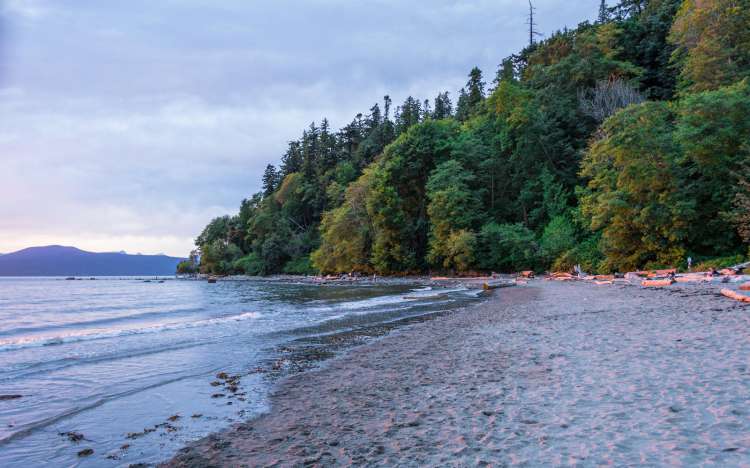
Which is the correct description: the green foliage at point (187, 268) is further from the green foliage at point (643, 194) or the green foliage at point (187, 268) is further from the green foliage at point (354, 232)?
the green foliage at point (643, 194)

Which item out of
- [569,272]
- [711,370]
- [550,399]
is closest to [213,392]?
[550,399]

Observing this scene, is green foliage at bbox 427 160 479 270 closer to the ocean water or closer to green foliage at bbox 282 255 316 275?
the ocean water

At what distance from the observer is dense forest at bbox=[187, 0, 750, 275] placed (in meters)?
23.6

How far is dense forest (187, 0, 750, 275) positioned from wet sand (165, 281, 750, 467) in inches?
735

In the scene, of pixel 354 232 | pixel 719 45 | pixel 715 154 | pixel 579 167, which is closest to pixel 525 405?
pixel 715 154

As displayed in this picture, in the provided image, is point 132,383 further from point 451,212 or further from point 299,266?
point 299,266

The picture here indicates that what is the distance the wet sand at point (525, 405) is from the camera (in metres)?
3.39

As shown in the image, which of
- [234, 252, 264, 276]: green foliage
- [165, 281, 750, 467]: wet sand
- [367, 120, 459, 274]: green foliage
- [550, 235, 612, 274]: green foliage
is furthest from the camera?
[234, 252, 264, 276]: green foliage

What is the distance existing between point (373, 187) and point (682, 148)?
107 feet

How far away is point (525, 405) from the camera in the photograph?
4539mm

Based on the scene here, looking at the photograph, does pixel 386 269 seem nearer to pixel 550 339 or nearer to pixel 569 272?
pixel 569 272

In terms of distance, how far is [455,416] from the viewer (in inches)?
175

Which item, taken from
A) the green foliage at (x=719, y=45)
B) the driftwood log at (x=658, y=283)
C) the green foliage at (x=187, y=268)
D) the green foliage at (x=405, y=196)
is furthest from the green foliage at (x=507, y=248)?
the green foliage at (x=187, y=268)

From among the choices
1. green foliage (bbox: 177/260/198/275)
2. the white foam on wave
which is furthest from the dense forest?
green foliage (bbox: 177/260/198/275)
